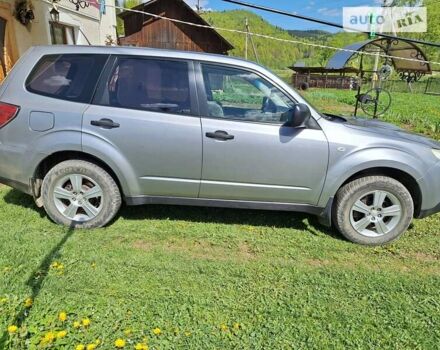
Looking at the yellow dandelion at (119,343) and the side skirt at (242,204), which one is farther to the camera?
the side skirt at (242,204)

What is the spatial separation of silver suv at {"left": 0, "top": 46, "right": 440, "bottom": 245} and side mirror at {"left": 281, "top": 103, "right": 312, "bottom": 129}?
0.01 m

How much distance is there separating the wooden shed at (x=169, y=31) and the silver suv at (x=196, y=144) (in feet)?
62.6

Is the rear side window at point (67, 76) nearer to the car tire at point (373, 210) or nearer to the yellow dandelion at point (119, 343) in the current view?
the yellow dandelion at point (119, 343)

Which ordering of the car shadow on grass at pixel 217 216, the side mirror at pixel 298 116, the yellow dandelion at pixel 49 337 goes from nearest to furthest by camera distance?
the yellow dandelion at pixel 49 337, the side mirror at pixel 298 116, the car shadow on grass at pixel 217 216

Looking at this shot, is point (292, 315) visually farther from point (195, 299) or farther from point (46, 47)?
point (46, 47)

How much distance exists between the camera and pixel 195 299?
2.56 m

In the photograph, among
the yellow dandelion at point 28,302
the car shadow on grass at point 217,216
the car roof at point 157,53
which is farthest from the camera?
the car shadow on grass at point 217,216

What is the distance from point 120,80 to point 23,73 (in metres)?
0.94

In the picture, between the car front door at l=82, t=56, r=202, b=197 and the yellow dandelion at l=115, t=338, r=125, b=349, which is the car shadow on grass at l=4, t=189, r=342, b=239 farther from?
the yellow dandelion at l=115, t=338, r=125, b=349

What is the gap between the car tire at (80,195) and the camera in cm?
334

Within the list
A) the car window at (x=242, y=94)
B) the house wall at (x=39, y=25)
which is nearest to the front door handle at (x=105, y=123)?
the car window at (x=242, y=94)

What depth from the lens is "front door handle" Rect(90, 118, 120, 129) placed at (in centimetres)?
317

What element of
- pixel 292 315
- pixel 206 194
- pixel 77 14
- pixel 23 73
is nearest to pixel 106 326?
pixel 292 315

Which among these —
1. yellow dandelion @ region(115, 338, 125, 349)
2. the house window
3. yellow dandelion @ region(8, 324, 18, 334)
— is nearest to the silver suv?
yellow dandelion @ region(8, 324, 18, 334)
